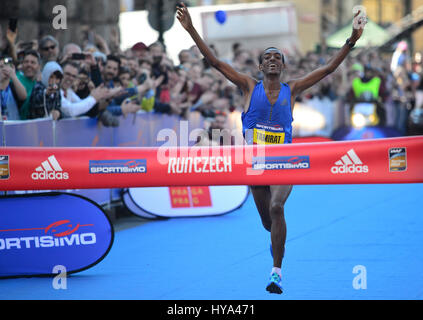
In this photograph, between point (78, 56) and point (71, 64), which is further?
point (78, 56)

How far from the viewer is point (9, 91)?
938cm

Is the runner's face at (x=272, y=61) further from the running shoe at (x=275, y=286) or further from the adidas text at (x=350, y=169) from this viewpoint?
the running shoe at (x=275, y=286)

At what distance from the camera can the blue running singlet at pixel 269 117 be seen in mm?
7422

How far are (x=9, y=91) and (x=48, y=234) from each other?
2.20m

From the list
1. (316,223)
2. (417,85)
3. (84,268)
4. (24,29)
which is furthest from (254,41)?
(84,268)

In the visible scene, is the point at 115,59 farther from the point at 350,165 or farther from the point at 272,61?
the point at 350,165

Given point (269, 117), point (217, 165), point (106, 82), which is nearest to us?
point (217, 165)

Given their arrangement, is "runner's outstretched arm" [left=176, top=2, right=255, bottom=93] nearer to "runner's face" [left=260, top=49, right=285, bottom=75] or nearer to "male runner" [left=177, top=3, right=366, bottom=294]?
"male runner" [left=177, top=3, right=366, bottom=294]

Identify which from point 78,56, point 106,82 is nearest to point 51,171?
point 78,56

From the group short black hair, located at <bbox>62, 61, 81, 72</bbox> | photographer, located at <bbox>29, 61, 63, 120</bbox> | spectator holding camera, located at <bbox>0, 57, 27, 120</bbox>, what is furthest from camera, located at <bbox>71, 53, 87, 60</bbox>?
spectator holding camera, located at <bbox>0, 57, 27, 120</bbox>

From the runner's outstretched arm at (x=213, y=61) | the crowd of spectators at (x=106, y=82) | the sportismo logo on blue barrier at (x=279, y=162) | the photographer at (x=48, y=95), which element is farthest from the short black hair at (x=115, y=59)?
the sportismo logo on blue barrier at (x=279, y=162)

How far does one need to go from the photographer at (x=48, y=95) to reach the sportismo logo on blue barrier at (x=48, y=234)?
2.16 metres

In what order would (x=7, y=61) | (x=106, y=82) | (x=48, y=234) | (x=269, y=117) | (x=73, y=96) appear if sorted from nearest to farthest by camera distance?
(x=269, y=117), (x=48, y=234), (x=7, y=61), (x=73, y=96), (x=106, y=82)

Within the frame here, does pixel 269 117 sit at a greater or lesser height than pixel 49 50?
lesser
